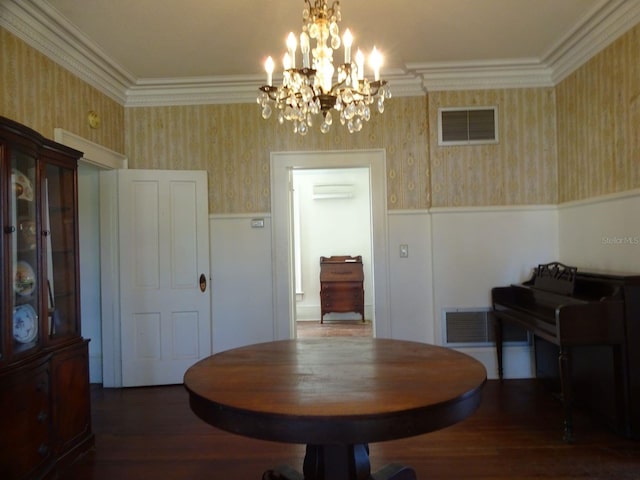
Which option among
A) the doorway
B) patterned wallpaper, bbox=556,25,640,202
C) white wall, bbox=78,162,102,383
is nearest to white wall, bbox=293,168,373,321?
the doorway

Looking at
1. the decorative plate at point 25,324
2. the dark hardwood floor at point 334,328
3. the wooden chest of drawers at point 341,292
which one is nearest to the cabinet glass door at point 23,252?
the decorative plate at point 25,324

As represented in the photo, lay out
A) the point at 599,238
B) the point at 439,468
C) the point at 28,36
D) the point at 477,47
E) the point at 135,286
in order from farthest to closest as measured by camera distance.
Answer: the point at 135,286 → the point at 477,47 → the point at 599,238 → the point at 28,36 → the point at 439,468

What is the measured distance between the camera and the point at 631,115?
9.23 feet

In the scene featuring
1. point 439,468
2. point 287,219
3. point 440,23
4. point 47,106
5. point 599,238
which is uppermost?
point 440,23

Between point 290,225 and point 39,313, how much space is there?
2217 millimetres

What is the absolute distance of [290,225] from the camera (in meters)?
4.02

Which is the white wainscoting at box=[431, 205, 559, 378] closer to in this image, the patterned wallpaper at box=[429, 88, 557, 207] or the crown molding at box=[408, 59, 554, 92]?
the patterned wallpaper at box=[429, 88, 557, 207]

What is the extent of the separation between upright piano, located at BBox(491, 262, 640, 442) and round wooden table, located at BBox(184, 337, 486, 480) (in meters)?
1.18

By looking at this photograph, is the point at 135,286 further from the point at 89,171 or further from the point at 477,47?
the point at 477,47

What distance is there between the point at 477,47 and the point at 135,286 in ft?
11.9

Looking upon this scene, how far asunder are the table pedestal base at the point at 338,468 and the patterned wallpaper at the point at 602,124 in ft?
8.13

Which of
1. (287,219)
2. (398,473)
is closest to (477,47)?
(287,219)

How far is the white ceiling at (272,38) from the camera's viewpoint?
2.74 m

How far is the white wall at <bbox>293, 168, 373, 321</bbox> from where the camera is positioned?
7055 mm
